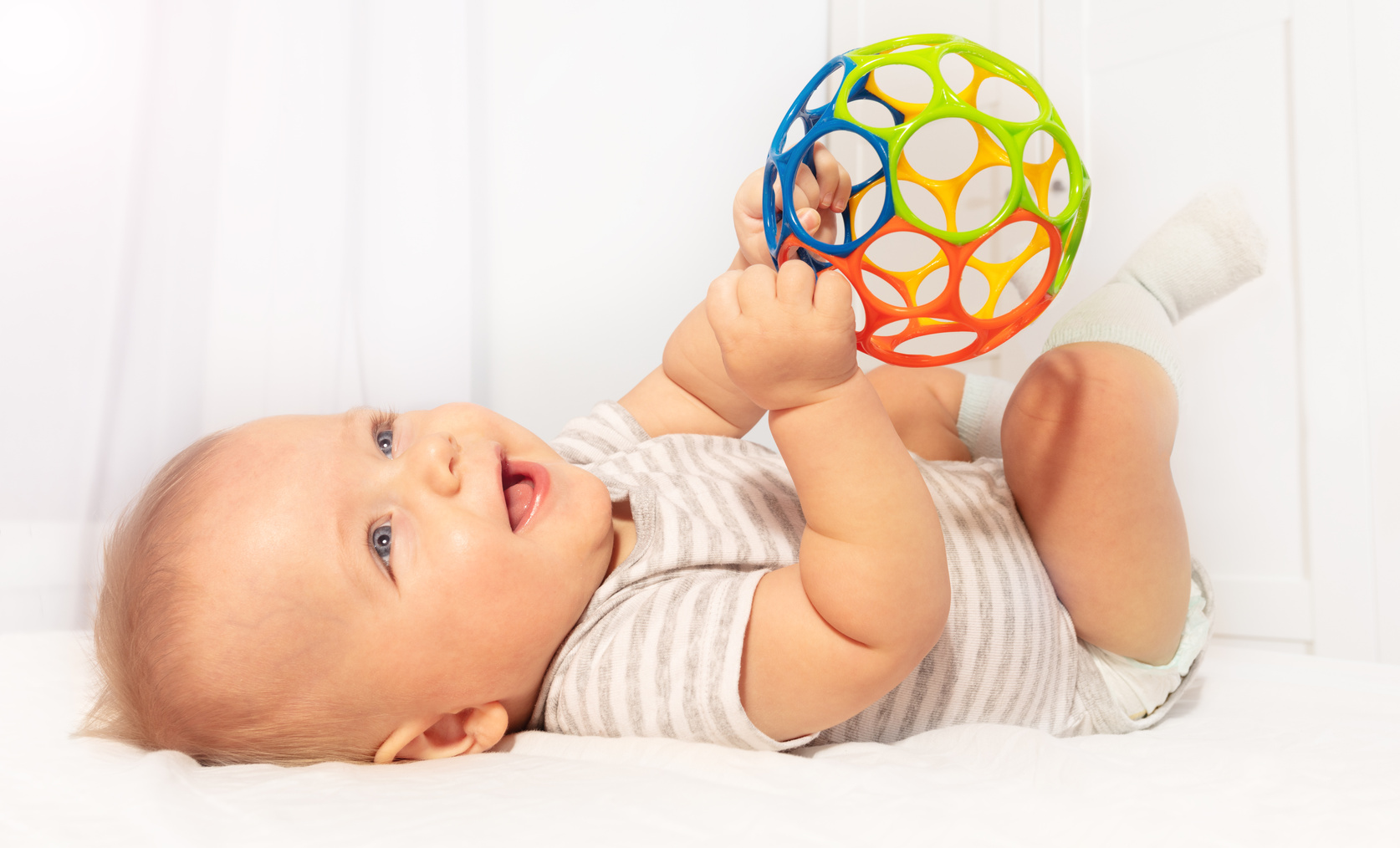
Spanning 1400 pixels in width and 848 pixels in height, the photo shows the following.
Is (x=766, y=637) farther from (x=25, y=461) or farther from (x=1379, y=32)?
(x=1379, y=32)

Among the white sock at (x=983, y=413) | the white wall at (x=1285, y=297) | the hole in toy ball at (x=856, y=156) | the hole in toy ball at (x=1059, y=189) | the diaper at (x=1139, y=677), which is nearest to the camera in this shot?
the diaper at (x=1139, y=677)

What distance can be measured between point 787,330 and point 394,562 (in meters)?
0.37

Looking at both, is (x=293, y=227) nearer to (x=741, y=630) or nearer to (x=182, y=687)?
(x=182, y=687)

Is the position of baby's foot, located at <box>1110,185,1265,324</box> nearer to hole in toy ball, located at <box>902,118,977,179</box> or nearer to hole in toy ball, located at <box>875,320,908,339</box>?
hole in toy ball, located at <box>875,320,908,339</box>

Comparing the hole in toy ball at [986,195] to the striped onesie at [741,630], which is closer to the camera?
the striped onesie at [741,630]

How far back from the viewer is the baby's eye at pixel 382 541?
0.73 meters

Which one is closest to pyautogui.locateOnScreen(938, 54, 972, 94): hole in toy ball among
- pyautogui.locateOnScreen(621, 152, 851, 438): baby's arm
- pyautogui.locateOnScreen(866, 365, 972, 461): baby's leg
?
pyautogui.locateOnScreen(866, 365, 972, 461): baby's leg

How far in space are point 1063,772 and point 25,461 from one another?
4.19 feet

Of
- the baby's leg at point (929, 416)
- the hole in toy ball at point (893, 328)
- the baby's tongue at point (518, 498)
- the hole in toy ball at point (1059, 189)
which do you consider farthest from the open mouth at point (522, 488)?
the hole in toy ball at point (1059, 189)

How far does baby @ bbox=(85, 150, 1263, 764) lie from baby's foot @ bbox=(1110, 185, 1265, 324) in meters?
0.16

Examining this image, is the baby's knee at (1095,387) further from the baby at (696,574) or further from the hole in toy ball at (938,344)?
the hole in toy ball at (938,344)

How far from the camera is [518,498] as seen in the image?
81cm

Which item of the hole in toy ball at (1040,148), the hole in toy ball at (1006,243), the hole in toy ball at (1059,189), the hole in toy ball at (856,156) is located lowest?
the hole in toy ball at (1006,243)

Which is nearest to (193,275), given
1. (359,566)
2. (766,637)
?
(359,566)
